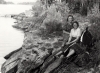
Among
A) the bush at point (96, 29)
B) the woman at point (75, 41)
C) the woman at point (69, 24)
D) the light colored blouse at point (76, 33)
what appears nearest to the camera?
the woman at point (75, 41)

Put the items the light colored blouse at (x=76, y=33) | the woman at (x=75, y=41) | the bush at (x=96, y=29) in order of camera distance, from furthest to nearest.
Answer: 1. the bush at (x=96, y=29)
2. the light colored blouse at (x=76, y=33)
3. the woman at (x=75, y=41)

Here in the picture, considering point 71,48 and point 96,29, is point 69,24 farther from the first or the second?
point 71,48

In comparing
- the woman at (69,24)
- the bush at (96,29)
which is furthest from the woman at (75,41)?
the bush at (96,29)

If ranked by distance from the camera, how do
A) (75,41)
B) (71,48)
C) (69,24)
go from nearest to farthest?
(71,48)
(75,41)
(69,24)

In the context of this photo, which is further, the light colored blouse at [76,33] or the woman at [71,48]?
the light colored blouse at [76,33]

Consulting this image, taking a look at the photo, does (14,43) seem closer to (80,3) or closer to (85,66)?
(80,3)

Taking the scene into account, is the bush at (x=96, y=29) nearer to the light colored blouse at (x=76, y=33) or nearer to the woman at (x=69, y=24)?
the woman at (x=69, y=24)

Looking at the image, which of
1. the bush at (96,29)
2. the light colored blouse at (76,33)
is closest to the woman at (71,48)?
the light colored blouse at (76,33)

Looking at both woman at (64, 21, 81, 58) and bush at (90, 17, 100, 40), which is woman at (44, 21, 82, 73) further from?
bush at (90, 17, 100, 40)

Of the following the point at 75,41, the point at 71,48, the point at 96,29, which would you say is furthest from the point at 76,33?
the point at 96,29

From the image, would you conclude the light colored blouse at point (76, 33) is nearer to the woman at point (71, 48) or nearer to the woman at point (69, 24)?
the woman at point (71, 48)

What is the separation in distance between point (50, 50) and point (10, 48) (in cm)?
816

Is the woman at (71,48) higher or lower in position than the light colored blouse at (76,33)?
lower

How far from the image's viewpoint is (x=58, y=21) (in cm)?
1326
